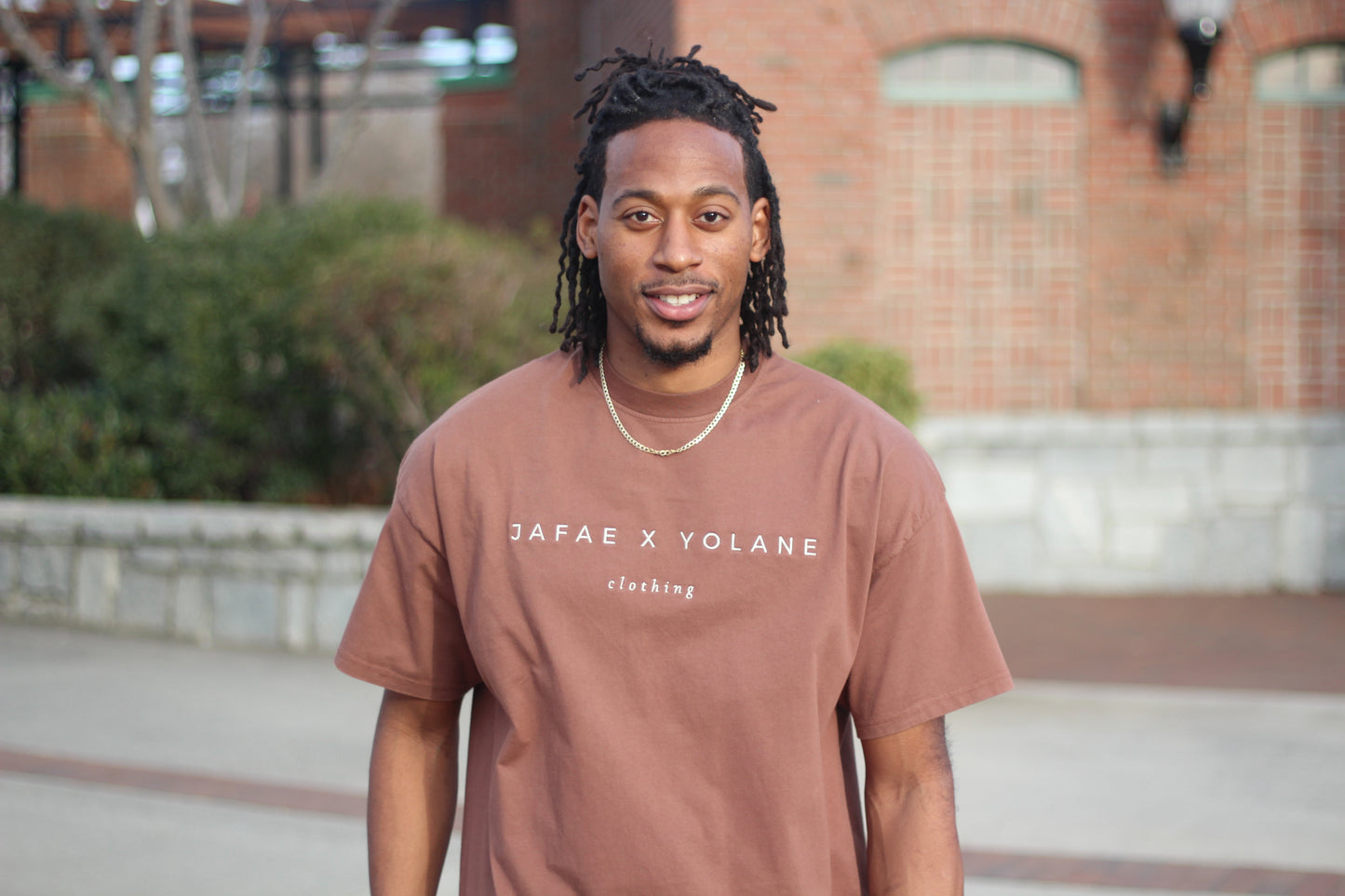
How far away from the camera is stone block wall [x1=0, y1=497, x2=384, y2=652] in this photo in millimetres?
7148

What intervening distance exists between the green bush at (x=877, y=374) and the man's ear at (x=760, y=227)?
644cm

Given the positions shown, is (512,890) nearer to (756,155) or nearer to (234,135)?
(756,155)

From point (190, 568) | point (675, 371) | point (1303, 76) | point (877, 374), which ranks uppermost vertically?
point (1303, 76)

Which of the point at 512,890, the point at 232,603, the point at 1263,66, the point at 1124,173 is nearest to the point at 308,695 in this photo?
the point at 232,603

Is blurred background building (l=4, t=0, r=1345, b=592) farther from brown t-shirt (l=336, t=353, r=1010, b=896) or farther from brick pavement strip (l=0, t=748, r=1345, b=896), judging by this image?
brown t-shirt (l=336, t=353, r=1010, b=896)

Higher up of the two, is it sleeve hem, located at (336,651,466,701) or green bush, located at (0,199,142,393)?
green bush, located at (0,199,142,393)

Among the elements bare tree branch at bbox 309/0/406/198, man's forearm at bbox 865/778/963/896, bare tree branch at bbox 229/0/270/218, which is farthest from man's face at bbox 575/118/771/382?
→ bare tree branch at bbox 229/0/270/218

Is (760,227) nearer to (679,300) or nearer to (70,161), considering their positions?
(679,300)

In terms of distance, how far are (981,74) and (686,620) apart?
9279 mm

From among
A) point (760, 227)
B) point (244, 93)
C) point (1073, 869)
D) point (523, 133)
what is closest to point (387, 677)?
point (760, 227)

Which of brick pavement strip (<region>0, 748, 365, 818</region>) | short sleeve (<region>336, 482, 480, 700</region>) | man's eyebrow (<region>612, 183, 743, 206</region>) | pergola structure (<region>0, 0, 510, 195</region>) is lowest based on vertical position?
brick pavement strip (<region>0, 748, 365, 818</region>)

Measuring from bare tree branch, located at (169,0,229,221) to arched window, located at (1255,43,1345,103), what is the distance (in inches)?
305

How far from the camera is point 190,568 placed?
7395mm

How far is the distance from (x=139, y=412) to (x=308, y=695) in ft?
11.0
